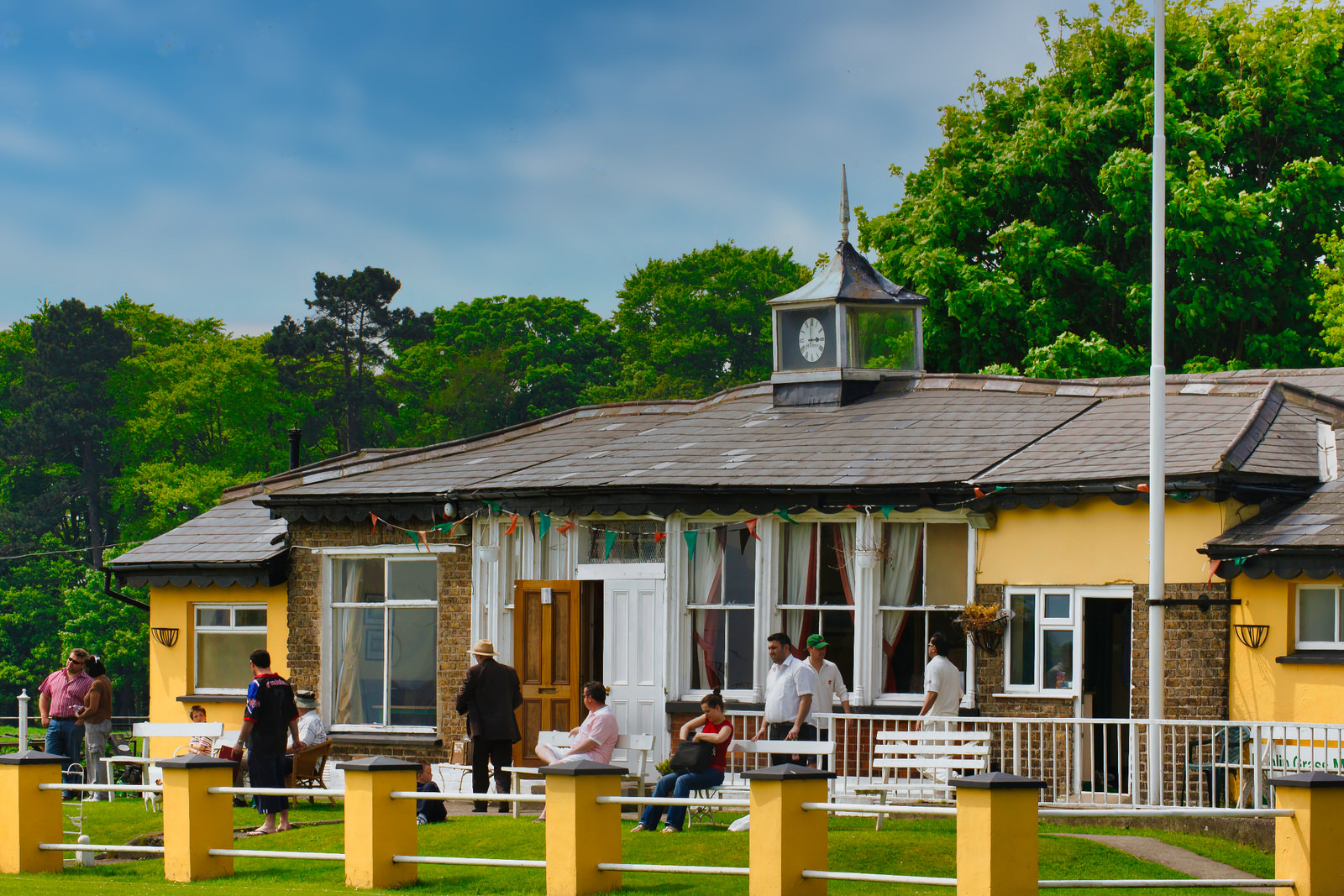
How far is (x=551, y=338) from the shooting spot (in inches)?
2532

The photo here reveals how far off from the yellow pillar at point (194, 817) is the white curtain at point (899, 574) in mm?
6824

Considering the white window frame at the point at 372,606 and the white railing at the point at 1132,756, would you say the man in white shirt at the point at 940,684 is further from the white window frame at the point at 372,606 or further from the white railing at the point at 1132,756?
the white window frame at the point at 372,606

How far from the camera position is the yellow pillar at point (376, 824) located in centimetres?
1145

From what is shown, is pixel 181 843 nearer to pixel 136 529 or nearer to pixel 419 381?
pixel 136 529

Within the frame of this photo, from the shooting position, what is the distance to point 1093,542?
1559cm

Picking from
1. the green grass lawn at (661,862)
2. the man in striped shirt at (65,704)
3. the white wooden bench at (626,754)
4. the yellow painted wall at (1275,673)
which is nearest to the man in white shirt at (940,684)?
the green grass lawn at (661,862)

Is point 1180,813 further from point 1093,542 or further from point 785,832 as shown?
point 1093,542

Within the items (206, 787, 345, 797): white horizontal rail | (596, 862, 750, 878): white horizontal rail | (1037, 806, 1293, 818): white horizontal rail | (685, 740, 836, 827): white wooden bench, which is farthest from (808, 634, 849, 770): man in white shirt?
(1037, 806, 1293, 818): white horizontal rail

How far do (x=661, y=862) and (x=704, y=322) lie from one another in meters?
48.0

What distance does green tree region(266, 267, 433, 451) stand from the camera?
60.7 meters

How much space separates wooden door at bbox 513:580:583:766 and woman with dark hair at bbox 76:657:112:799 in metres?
4.68

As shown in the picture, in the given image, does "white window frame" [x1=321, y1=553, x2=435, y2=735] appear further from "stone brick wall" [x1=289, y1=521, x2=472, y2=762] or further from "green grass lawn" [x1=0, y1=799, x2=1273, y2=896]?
"green grass lawn" [x1=0, y1=799, x2=1273, y2=896]

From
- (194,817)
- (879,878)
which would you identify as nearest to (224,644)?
(194,817)

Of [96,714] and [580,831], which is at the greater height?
[580,831]
